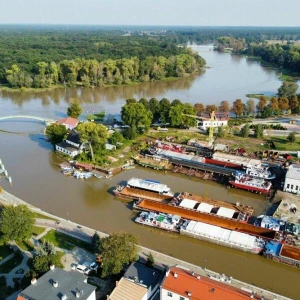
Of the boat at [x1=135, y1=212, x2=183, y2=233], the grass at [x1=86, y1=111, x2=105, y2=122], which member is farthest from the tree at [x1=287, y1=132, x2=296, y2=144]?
the grass at [x1=86, y1=111, x2=105, y2=122]

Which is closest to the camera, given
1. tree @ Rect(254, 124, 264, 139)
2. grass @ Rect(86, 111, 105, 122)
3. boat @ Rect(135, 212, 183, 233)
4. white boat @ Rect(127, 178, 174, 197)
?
boat @ Rect(135, 212, 183, 233)

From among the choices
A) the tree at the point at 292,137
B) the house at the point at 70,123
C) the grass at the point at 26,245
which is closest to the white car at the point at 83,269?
the grass at the point at 26,245

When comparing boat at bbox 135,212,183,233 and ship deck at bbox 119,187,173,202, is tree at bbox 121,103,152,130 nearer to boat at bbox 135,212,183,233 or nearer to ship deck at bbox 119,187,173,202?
ship deck at bbox 119,187,173,202

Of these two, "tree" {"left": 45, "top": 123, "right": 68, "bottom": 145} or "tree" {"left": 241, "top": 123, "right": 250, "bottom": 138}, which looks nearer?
"tree" {"left": 45, "top": 123, "right": 68, "bottom": 145}

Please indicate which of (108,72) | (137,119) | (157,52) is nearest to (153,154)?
(137,119)

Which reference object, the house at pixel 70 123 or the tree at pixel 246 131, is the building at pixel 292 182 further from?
the house at pixel 70 123

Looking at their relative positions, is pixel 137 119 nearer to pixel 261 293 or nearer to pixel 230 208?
pixel 230 208
